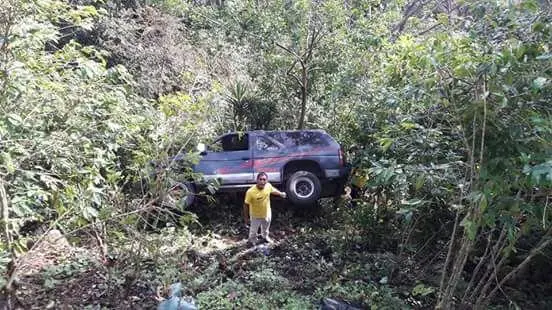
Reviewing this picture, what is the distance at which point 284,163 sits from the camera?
30.1ft

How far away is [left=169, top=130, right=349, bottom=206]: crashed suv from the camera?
9.09m

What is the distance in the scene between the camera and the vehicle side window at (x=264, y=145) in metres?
9.21

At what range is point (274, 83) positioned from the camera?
473 inches

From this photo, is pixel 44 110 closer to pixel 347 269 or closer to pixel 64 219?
pixel 64 219

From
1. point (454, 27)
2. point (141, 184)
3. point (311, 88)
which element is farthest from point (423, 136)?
point (311, 88)

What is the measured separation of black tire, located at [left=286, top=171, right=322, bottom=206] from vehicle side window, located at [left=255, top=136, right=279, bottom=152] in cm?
67

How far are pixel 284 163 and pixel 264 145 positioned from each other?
1.75 ft

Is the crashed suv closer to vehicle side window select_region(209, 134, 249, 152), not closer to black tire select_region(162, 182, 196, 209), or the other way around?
vehicle side window select_region(209, 134, 249, 152)

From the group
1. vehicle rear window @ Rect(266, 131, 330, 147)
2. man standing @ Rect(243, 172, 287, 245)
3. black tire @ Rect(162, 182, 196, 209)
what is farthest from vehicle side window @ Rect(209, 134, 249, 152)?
black tire @ Rect(162, 182, 196, 209)

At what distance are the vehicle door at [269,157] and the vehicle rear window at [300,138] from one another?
123 millimetres

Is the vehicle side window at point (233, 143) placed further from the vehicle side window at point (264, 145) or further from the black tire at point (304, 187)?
the black tire at point (304, 187)

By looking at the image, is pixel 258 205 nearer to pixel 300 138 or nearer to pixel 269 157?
pixel 269 157

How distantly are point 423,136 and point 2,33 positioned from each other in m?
4.08

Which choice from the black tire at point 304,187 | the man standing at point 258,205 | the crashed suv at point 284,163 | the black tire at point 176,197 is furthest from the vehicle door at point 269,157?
the black tire at point 176,197
